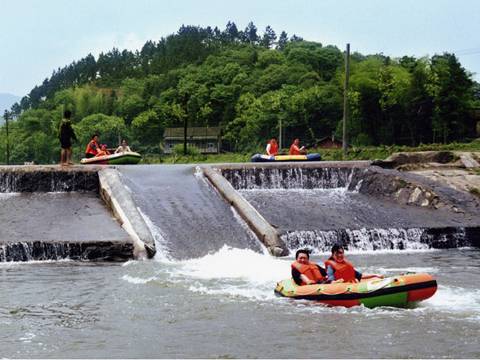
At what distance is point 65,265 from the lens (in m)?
17.6

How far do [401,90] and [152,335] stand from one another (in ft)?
146

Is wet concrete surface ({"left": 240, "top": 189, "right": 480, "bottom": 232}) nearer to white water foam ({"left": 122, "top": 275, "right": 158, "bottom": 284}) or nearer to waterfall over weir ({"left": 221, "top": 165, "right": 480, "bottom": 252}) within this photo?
waterfall over weir ({"left": 221, "top": 165, "right": 480, "bottom": 252})

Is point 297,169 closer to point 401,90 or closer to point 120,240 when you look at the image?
point 120,240

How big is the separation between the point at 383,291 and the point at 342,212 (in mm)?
10175

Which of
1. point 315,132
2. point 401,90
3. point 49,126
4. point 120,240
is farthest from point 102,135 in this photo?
point 120,240

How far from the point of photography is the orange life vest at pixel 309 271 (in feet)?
45.2

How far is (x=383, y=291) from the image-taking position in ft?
41.9

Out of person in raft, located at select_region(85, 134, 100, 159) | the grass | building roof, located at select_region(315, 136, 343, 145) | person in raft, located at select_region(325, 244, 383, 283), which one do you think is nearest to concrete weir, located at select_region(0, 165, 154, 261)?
person in raft, located at select_region(85, 134, 100, 159)

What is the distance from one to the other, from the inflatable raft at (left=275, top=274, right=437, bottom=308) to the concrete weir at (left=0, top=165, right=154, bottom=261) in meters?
6.52

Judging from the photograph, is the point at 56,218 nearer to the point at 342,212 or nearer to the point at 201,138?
the point at 342,212

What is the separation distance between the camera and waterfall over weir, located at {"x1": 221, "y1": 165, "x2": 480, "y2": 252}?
20734mm

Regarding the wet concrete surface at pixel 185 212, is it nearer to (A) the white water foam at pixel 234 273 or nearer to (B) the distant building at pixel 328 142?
(A) the white water foam at pixel 234 273

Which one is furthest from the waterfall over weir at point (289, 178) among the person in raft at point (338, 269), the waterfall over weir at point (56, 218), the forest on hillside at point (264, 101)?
the forest on hillside at point (264, 101)

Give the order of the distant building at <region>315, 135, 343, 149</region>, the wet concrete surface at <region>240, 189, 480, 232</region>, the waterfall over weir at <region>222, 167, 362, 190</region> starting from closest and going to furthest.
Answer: the wet concrete surface at <region>240, 189, 480, 232</region> → the waterfall over weir at <region>222, 167, 362, 190</region> → the distant building at <region>315, 135, 343, 149</region>
